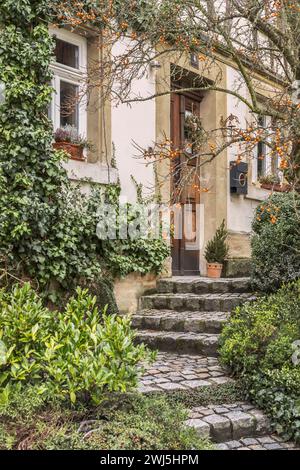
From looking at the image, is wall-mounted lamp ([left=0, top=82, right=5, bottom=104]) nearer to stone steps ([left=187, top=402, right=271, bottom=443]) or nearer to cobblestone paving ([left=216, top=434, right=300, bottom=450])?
stone steps ([left=187, top=402, right=271, bottom=443])

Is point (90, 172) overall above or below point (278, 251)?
above

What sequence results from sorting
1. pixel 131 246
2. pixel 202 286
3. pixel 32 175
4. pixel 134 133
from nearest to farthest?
pixel 32 175 → pixel 131 246 → pixel 202 286 → pixel 134 133

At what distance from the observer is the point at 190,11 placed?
5625 mm

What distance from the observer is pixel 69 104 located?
639 centimetres

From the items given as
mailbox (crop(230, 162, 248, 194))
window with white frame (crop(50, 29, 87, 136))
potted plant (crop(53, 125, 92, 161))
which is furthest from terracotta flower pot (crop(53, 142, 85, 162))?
mailbox (crop(230, 162, 248, 194))

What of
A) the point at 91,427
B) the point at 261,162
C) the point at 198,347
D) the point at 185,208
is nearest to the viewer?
the point at 91,427

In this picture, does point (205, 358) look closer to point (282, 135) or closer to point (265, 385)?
point (265, 385)

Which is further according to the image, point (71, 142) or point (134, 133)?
point (134, 133)

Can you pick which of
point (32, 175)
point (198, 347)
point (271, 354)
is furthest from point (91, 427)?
point (32, 175)

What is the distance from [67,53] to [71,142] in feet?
3.96

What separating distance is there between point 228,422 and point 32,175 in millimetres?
3217

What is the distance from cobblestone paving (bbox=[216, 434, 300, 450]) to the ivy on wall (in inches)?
102

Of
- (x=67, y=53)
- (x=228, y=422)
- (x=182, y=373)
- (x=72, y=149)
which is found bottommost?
(x=228, y=422)

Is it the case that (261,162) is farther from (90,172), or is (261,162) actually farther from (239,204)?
(90,172)
